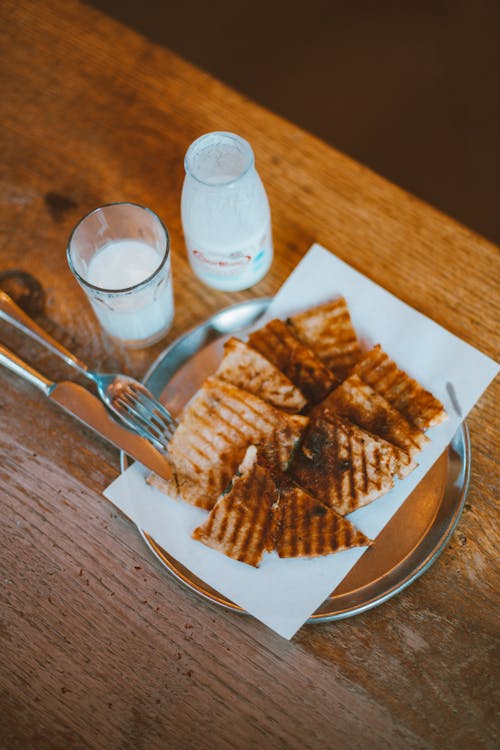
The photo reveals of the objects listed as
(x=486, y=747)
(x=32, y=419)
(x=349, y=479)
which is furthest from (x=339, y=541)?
(x=32, y=419)

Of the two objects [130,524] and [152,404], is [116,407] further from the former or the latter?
[130,524]

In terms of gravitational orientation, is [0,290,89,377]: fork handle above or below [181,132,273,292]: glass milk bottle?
below

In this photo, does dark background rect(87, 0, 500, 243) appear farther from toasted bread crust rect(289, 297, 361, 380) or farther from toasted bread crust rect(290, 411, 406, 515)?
toasted bread crust rect(290, 411, 406, 515)

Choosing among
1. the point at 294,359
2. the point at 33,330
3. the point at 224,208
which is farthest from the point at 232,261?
the point at 33,330

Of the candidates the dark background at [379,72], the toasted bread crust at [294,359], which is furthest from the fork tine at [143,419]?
the dark background at [379,72]

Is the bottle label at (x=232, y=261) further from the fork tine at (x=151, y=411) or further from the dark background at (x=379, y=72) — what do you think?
the dark background at (x=379, y=72)

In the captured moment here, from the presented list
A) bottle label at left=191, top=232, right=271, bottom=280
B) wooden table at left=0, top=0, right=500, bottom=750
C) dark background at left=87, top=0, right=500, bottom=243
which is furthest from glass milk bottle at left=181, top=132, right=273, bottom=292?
dark background at left=87, top=0, right=500, bottom=243

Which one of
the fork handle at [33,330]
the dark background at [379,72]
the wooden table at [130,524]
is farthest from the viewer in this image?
the dark background at [379,72]

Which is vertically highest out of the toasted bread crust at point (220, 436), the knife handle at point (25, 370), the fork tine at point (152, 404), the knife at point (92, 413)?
the toasted bread crust at point (220, 436)
